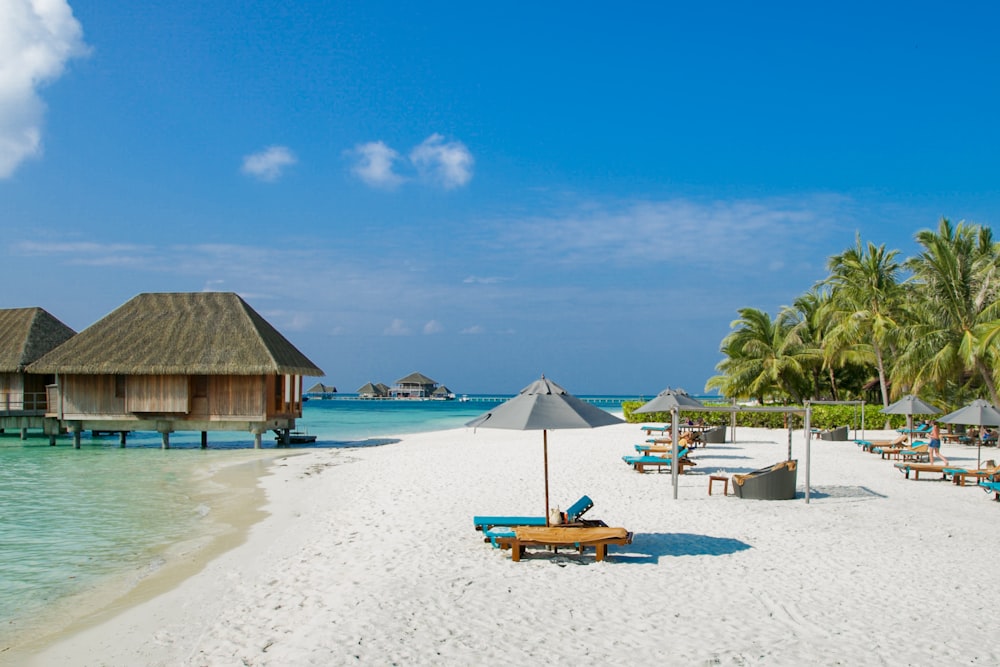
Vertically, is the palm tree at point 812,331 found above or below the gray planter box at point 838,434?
above

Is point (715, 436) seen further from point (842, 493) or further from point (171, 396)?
point (171, 396)

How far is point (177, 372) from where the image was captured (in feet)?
77.5

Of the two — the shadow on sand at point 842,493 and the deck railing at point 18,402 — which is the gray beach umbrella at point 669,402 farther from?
the deck railing at point 18,402

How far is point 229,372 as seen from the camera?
23406 mm

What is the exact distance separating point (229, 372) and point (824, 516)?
60.7 feet

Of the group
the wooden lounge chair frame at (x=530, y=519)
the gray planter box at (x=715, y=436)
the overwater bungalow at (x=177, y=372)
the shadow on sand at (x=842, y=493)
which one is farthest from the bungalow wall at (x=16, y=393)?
the shadow on sand at (x=842, y=493)

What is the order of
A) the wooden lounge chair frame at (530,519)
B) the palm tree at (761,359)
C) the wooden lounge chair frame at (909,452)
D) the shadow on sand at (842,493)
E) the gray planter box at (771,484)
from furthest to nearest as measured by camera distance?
1. the palm tree at (761,359)
2. the wooden lounge chair frame at (909,452)
3. the shadow on sand at (842,493)
4. the gray planter box at (771,484)
5. the wooden lounge chair frame at (530,519)

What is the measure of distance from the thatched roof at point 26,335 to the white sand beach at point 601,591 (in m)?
22.0

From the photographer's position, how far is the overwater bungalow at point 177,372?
2389 centimetres

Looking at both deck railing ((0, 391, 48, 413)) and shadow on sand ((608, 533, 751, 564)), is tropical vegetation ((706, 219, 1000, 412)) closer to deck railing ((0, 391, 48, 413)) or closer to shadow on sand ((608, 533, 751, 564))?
shadow on sand ((608, 533, 751, 564))

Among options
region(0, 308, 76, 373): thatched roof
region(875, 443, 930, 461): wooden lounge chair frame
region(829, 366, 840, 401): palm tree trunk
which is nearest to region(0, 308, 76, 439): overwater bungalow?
region(0, 308, 76, 373): thatched roof

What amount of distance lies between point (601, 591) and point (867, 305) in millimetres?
28203

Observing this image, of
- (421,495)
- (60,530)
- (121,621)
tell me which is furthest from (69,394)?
(121,621)

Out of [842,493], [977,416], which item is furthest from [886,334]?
[842,493]
